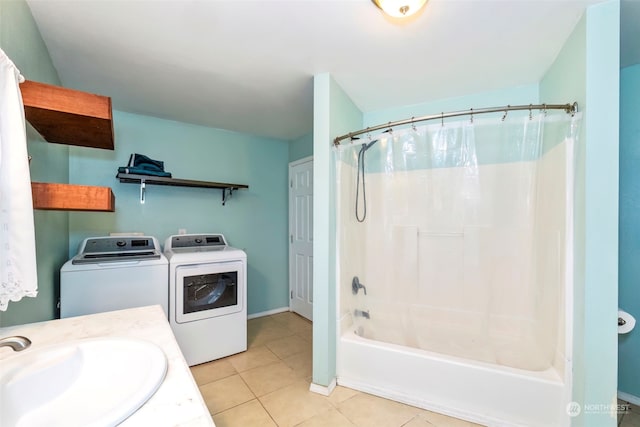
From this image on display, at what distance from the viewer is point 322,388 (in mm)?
1858

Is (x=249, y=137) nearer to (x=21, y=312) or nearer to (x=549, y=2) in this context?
(x=21, y=312)

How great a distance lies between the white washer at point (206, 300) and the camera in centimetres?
219

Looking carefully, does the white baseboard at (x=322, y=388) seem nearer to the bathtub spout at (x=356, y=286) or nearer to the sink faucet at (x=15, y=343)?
the bathtub spout at (x=356, y=286)

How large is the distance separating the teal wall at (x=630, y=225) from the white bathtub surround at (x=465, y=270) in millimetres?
796

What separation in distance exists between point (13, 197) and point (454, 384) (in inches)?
87.6

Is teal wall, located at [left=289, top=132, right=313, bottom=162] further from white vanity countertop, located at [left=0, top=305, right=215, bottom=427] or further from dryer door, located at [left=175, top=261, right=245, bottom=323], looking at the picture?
white vanity countertop, located at [left=0, top=305, right=215, bottom=427]

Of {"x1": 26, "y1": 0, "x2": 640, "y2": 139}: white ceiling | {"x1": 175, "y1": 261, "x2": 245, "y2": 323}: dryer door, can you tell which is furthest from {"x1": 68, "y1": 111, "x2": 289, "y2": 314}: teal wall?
{"x1": 175, "y1": 261, "x2": 245, "y2": 323}: dryer door

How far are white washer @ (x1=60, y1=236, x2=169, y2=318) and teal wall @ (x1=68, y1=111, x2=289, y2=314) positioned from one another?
1.40 ft

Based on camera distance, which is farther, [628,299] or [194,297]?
[194,297]

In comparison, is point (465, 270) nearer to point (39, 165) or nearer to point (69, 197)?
point (69, 197)

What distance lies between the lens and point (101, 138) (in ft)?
4.41

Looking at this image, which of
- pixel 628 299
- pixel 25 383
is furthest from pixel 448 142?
pixel 25 383

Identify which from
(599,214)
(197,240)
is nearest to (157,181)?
(197,240)

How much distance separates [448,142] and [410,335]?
1.38 meters
